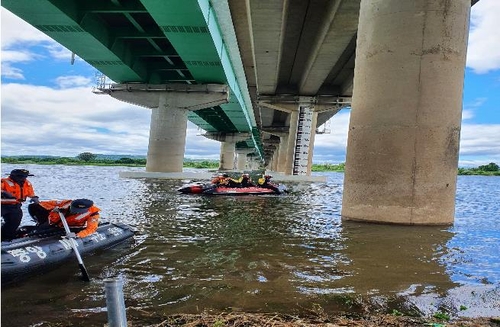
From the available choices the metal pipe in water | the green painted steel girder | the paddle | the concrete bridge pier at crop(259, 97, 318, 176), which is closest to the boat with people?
the green painted steel girder

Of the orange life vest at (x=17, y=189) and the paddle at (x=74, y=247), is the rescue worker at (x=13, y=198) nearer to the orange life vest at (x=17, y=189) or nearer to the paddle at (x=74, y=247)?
the orange life vest at (x=17, y=189)

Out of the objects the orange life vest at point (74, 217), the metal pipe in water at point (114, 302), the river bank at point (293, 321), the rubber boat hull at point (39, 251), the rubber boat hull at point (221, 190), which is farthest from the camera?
the rubber boat hull at point (221, 190)

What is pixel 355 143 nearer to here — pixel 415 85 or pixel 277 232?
pixel 415 85

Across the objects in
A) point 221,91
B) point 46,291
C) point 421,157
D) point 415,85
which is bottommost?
point 46,291

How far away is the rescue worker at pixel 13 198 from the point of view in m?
6.37

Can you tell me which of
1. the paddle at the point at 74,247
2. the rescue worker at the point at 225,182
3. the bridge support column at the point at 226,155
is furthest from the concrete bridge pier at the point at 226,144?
the paddle at the point at 74,247

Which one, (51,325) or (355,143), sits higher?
(355,143)

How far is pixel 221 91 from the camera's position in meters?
32.0

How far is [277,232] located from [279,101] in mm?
36041

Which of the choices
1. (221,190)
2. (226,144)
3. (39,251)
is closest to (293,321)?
(39,251)

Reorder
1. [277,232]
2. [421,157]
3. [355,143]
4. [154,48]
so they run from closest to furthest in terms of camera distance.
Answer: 1. [277,232]
2. [421,157]
3. [355,143]
4. [154,48]

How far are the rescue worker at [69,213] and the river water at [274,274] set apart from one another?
615 millimetres

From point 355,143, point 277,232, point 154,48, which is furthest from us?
point 154,48

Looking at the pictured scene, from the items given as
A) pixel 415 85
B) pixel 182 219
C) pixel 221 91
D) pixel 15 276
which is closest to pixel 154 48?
pixel 221 91
